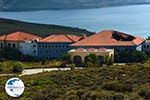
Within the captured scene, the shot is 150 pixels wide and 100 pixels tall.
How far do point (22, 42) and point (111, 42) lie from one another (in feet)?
26.6

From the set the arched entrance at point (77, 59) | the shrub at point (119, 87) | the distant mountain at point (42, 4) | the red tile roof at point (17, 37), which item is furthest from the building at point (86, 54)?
the distant mountain at point (42, 4)

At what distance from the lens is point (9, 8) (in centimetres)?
16412

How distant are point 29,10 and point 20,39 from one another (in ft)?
371

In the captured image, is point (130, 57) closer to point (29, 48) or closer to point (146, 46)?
point (146, 46)

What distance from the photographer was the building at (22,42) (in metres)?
45.8

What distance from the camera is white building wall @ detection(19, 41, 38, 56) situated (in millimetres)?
45500

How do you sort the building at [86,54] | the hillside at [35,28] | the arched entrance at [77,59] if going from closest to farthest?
the building at [86,54], the arched entrance at [77,59], the hillside at [35,28]

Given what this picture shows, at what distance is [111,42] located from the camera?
43906 millimetres

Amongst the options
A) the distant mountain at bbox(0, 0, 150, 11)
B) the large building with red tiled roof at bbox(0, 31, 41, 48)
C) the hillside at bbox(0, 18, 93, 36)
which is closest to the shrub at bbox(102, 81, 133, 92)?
the large building with red tiled roof at bbox(0, 31, 41, 48)

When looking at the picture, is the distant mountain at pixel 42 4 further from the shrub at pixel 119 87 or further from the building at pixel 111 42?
the shrub at pixel 119 87

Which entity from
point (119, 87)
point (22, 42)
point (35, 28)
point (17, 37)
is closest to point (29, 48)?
point (22, 42)

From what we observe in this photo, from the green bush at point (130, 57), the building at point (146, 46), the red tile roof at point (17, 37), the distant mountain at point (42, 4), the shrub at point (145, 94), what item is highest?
the distant mountain at point (42, 4)

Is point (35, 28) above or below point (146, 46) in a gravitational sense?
above

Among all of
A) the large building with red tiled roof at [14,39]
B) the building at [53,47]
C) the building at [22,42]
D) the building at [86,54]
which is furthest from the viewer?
the large building with red tiled roof at [14,39]
